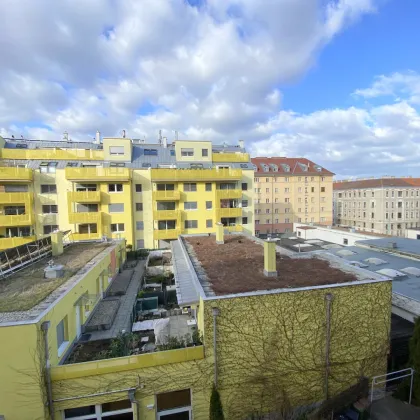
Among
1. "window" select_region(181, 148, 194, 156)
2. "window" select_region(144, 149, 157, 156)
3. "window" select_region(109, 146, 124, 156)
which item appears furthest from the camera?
"window" select_region(144, 149, 157, 156)

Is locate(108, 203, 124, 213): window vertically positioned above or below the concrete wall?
above

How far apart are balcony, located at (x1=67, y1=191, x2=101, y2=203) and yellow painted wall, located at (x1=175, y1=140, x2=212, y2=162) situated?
11.2 meters

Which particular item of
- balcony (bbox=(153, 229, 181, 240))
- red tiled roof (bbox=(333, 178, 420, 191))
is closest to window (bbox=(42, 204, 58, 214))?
balcony (bbox=(153, 229, 181, 240))

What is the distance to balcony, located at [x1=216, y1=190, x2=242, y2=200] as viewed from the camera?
30.5 metres

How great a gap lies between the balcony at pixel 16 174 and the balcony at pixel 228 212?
2074 centimetres

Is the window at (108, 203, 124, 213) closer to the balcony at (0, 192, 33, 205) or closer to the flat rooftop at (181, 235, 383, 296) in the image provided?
the balcony at (0, 192, 33, 205)

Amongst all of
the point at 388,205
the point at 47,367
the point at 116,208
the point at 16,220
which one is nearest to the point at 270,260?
the point at 47,367

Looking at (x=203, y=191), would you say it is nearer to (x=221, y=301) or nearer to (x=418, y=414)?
(x=221, y=301)

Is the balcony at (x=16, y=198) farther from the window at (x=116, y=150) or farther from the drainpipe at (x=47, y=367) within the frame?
the drainpipe at (x=47, y=367)

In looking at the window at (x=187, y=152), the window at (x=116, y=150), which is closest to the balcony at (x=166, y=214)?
the window at (x=187, y=152)

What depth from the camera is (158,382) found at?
7703mm

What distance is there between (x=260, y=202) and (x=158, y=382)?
48404 millimetres

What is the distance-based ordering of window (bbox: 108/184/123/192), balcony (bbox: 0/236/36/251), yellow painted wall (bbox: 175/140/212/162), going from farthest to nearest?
yellow painted wall (bbox: 175/140/212/162), window (bbox: 108/184/123/192), balcony (bbox: 0/236/36/251)

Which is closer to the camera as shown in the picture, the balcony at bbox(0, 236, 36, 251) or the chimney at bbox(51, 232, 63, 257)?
the chimney at bbox(51, 232, 63, 257)
